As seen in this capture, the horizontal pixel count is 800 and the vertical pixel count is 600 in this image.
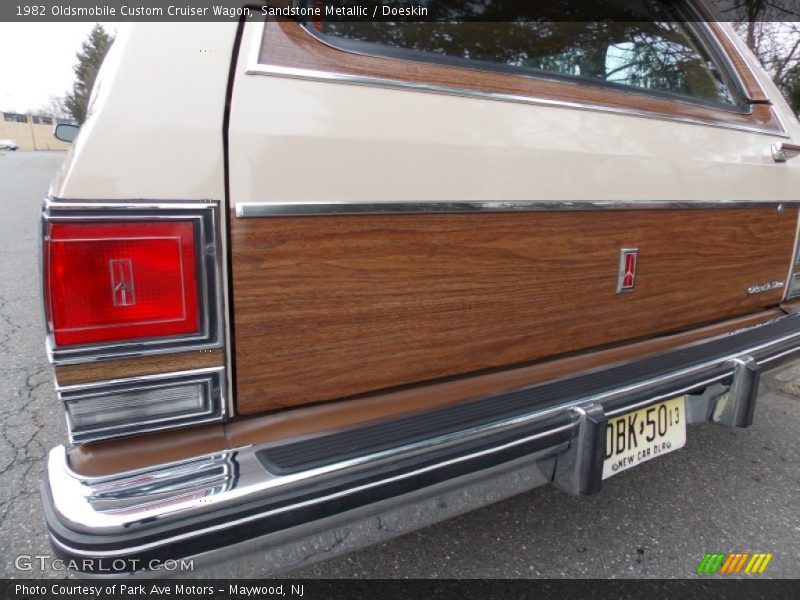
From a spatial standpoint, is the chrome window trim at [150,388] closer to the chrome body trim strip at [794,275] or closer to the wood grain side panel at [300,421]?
the wood grain side panel at [300,421]

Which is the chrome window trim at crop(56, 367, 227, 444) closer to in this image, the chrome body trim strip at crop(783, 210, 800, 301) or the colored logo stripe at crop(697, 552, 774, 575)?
the colored logo stripe at crop(697, 552, 774, 575)

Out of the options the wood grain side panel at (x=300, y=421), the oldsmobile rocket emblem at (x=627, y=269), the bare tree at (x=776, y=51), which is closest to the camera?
the wood grain side panel at (x=300, y=421)

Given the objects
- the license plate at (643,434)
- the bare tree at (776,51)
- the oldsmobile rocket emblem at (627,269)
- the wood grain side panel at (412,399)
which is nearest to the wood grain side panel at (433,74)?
the oldsmobile rocket emblem at (627,269)

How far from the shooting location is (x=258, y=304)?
1238mm

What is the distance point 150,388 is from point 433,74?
1.05 m

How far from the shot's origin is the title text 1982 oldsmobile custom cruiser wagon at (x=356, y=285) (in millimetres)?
1112

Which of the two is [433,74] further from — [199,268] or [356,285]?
[199,268]

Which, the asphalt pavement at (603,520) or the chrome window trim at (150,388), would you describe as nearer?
the chrome window trim at (150,388)

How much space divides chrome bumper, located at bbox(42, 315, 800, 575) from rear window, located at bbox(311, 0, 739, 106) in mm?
985

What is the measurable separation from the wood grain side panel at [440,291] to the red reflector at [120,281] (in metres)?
0.12

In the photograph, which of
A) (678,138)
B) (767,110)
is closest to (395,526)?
(678,138)

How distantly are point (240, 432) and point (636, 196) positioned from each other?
54.8 inches

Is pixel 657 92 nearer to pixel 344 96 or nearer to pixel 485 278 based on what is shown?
pixel 485 278

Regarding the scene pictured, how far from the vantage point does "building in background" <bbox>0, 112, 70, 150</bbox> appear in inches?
2072
